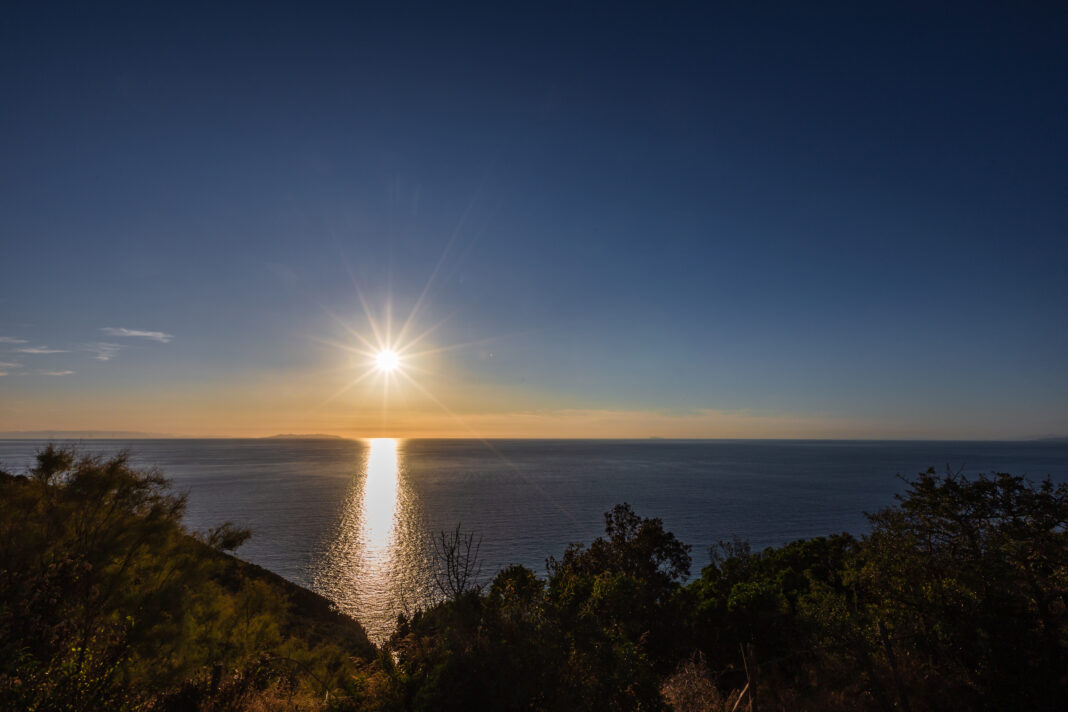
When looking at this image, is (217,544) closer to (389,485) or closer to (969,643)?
(969,643)

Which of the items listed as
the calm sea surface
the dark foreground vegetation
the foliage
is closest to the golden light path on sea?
the calm sea surface

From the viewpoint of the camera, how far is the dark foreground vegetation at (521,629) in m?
7.85

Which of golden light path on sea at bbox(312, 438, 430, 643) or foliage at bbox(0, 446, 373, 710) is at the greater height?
foliage at bbox(0, 446, 373, 710)

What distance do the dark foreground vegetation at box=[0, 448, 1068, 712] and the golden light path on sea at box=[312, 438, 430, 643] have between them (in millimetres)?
9524

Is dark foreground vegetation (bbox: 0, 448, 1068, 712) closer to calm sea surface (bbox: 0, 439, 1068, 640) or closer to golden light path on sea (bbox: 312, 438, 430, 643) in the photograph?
calm sea surface (bbox: 0, 439, 1068, 640)

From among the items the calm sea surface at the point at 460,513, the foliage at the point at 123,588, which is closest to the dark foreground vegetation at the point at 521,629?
the foliage at the point at 123,588

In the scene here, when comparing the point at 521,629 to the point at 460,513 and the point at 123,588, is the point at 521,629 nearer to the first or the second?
the point at 123,588

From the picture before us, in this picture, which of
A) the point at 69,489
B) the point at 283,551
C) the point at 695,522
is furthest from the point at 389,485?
the point at 69,489

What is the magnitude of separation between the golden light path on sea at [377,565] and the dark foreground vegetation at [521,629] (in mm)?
9524

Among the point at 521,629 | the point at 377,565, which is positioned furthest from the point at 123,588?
the point at 377,565

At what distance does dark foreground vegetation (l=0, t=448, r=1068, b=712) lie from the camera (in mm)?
7852

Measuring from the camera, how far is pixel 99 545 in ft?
52.9

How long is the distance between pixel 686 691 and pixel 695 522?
200ft

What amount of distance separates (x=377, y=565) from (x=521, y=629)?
51412 mm
